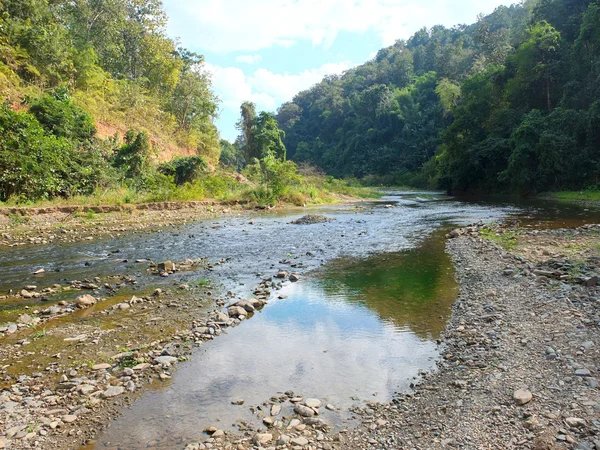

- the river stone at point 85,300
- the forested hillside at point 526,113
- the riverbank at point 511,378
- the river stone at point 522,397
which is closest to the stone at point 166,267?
the river stone at point 85,300

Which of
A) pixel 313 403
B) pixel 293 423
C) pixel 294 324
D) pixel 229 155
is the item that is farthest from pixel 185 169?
pixel 229 155

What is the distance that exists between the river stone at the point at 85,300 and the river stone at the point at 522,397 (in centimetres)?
715

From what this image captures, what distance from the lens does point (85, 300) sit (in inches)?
303

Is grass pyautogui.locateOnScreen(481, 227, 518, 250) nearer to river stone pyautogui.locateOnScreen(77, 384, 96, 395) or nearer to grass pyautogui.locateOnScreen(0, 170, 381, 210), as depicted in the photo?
river stone pyautogui.locateOnScreen(77, 384, 96, 395)

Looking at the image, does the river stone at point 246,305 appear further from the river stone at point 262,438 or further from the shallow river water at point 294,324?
the river stone at point 262,438

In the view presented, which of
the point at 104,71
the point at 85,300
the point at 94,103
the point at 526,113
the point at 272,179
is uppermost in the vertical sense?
the point at 104,71

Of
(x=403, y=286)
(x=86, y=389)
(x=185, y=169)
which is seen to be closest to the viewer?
(x=86, y=389)

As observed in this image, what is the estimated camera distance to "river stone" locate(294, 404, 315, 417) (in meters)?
4.22

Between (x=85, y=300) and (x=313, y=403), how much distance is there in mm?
5367

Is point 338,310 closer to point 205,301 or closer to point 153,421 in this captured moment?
point 205,301

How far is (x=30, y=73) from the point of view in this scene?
2669 cm

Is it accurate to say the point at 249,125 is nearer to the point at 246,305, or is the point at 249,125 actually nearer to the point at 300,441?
the point at 246,305

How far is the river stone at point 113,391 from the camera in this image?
456cm

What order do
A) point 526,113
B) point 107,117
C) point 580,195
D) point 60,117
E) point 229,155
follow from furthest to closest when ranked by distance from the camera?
point 229,155
point 526,113
point 107,117
point 580,195
point 60,117
